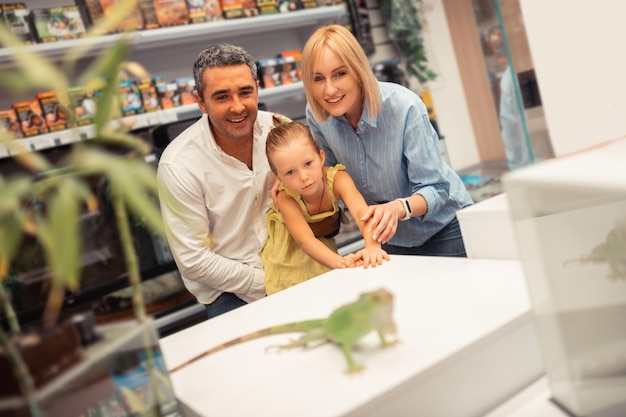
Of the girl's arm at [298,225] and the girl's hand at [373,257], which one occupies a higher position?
the girl's arm at [298,225]

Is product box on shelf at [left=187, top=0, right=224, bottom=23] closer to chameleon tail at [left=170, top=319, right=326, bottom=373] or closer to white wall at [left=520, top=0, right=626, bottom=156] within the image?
white wall at [left=520, top=0, right=626, bottom=156]

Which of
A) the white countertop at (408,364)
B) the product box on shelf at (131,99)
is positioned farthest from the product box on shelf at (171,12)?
the white countertop at (408,364)

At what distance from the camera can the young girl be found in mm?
1677

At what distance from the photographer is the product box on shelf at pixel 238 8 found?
302 cm

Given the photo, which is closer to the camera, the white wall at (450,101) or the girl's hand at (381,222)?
the girl's hand at (381,222)

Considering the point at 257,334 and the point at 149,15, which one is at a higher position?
the point at 149,15

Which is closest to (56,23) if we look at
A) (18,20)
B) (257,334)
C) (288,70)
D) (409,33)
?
(18,20)

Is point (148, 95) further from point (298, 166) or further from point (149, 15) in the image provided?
point (298, 166)

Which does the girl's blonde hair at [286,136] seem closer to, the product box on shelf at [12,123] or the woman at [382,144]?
the woman at [382,144]

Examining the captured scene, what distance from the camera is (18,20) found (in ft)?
8.10

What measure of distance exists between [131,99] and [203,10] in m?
0.63

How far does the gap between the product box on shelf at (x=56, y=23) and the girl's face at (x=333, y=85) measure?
4.58 ft

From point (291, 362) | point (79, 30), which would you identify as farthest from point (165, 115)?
point (291, 362)

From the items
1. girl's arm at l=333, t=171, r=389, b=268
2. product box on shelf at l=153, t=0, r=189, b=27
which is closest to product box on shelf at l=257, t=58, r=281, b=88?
product box on shelf at l=153, t=0, r=189, b=27
